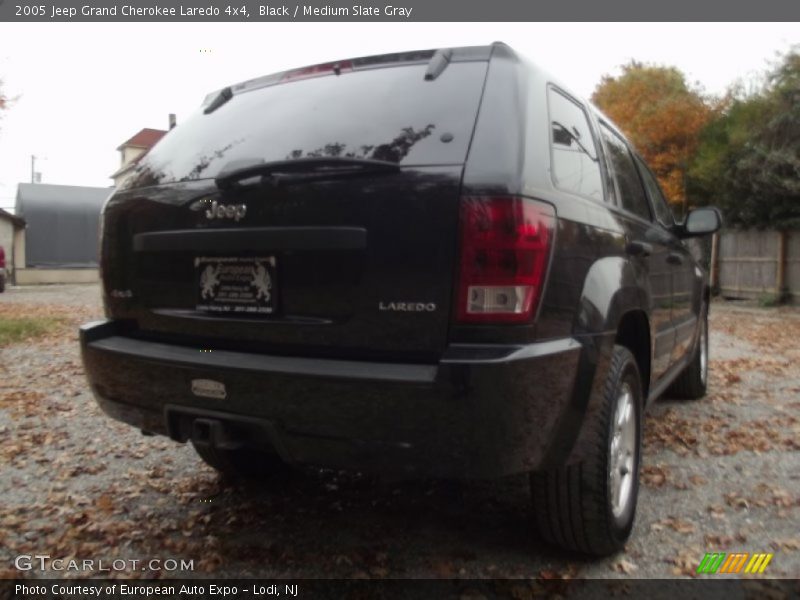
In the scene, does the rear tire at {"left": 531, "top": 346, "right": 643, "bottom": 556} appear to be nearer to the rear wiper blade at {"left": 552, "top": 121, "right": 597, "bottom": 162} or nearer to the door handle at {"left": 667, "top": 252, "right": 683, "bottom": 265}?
the rear wiper blade at {"left": 552, "top": 121, "right": 597, "bottom": 162}

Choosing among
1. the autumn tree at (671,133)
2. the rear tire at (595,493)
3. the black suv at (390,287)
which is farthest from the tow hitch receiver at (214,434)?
the autumn tree at (671,133)

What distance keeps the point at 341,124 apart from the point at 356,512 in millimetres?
1797

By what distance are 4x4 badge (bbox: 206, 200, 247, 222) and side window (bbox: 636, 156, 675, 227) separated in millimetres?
2655

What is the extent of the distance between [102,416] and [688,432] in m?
4.26

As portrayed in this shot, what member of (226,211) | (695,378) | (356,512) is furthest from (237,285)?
(695,378)

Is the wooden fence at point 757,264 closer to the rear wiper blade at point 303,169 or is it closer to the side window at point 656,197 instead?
the side window at point 656,197

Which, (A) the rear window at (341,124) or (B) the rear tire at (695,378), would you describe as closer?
(A) the rear window at (341,124)

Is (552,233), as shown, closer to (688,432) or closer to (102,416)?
(688,432)

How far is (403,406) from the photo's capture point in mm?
2072

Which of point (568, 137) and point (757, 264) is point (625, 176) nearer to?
point (568, 137)

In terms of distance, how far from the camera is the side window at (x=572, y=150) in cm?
246

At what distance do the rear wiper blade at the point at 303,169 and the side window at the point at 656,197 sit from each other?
2437 mm

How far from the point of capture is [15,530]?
3.09 metres

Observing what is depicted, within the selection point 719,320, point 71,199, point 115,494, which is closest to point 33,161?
point 71,199
